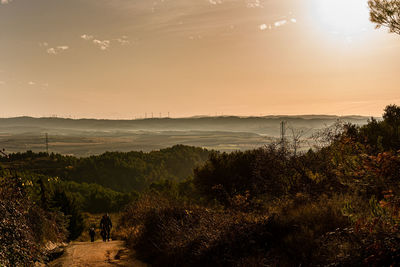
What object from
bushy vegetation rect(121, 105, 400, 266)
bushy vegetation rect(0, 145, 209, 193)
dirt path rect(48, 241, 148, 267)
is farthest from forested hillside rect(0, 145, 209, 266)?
bushy vegetation rect(121, 105, 400, 266)

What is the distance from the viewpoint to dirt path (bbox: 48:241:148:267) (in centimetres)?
1032

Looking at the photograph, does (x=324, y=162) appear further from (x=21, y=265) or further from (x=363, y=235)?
(x=21, y=265)

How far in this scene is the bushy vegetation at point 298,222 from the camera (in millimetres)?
5762

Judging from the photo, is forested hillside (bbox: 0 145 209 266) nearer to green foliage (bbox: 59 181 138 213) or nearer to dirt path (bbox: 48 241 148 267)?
green foliage (bbox: 59 181 138 213)

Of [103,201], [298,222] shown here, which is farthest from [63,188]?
[298,222]

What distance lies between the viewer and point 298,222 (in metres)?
9.13

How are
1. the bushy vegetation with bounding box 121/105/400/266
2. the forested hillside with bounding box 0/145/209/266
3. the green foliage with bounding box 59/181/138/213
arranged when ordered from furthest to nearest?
the green foliage with bounding box 59/181/138/213
the forested hillside with bounding box 0/145/209/266
the bushy vegetation with bounding box 121/105/400/266

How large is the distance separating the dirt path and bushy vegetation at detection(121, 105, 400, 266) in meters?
0.65

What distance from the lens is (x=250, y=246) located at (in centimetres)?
880

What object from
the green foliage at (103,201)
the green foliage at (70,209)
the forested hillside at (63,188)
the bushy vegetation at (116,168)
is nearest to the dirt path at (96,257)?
the forested hillside at (63,188)

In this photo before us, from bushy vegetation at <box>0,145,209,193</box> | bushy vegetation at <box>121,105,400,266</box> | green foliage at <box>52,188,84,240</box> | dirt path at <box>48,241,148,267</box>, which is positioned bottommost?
bushy vegetation at <box>0,145,209,193</box>

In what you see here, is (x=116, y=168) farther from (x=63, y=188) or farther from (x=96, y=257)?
(x=96, y=257)

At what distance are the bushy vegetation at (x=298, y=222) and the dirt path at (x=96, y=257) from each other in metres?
0.65

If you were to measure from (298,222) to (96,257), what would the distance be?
6.72 metres
